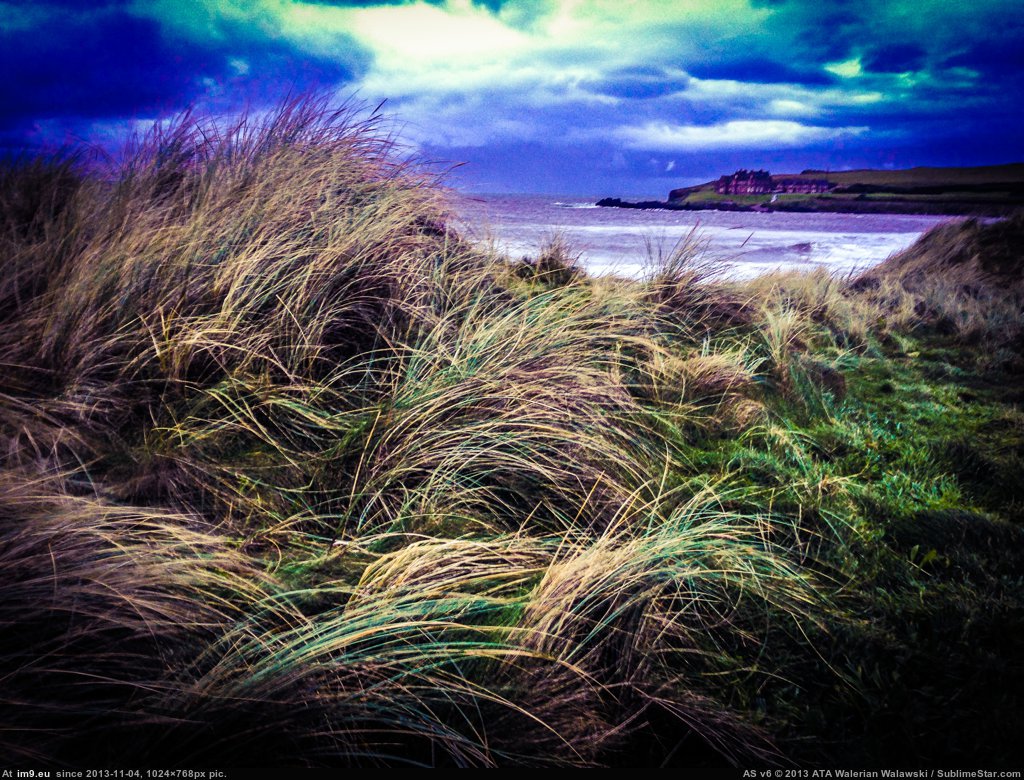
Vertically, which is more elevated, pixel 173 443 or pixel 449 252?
pixel 449 252

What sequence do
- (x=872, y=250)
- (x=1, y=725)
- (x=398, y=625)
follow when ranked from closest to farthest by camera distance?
1. (x=1, y=725)
2. (x=398, y=625)
3. (x=872, y=250)

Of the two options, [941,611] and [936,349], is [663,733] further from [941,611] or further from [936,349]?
[936,349]

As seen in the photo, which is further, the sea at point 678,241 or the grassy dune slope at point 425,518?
the sea at point 678,241

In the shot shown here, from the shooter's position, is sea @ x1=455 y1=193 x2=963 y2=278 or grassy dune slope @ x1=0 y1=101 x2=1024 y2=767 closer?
grassy dune slope @ x1=0 y1=101 x2=1024 y2=767

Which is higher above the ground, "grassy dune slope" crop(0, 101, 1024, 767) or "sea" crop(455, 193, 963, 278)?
"sea" crop(455, 193, 963, 278)

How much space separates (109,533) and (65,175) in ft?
12.4

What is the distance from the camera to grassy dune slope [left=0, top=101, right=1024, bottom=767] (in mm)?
1131

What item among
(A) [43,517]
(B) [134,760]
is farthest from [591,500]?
(A) [43,517]

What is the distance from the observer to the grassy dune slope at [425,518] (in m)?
1.13

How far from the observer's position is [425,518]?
1750mm

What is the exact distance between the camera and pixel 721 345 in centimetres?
379

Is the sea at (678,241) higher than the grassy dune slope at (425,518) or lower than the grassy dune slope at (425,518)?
higher

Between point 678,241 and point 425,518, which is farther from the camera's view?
point 678,241

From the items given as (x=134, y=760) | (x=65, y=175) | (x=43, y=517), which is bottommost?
(x=134, y=760)
